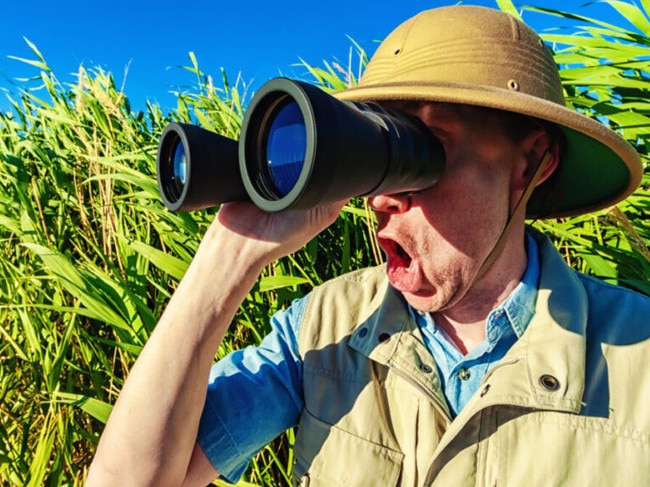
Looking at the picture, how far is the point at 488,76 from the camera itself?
100 centimetres

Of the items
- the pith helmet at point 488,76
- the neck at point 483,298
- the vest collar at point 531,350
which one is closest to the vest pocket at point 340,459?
the vest collar at point 531,350

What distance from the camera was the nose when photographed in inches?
37.7

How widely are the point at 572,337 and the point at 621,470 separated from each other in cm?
21

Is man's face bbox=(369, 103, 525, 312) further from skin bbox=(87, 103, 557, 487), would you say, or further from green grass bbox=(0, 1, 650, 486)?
green grass bbox=(0, 1, 650, 486)

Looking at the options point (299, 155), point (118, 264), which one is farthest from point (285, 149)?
point (118, 264)

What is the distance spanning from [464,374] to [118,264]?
1.20 m

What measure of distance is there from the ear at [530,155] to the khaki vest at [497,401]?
148mm

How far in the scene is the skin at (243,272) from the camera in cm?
97

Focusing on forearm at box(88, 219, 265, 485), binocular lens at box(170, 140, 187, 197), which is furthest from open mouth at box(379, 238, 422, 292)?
binocular lens at box(170, 140, 187, 197)

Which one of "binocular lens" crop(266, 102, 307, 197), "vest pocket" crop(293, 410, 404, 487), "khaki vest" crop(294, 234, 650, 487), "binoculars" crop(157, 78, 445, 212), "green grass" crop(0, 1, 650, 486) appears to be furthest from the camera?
"green grass" crop(0, 1, 650, 486)

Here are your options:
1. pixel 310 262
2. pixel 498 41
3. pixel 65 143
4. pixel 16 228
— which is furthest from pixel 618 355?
pixel 65 143

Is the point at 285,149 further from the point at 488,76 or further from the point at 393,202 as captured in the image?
the point at 488,76

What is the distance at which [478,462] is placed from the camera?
94cm

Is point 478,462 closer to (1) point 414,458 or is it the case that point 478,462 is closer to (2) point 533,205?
(1) point 414,458
